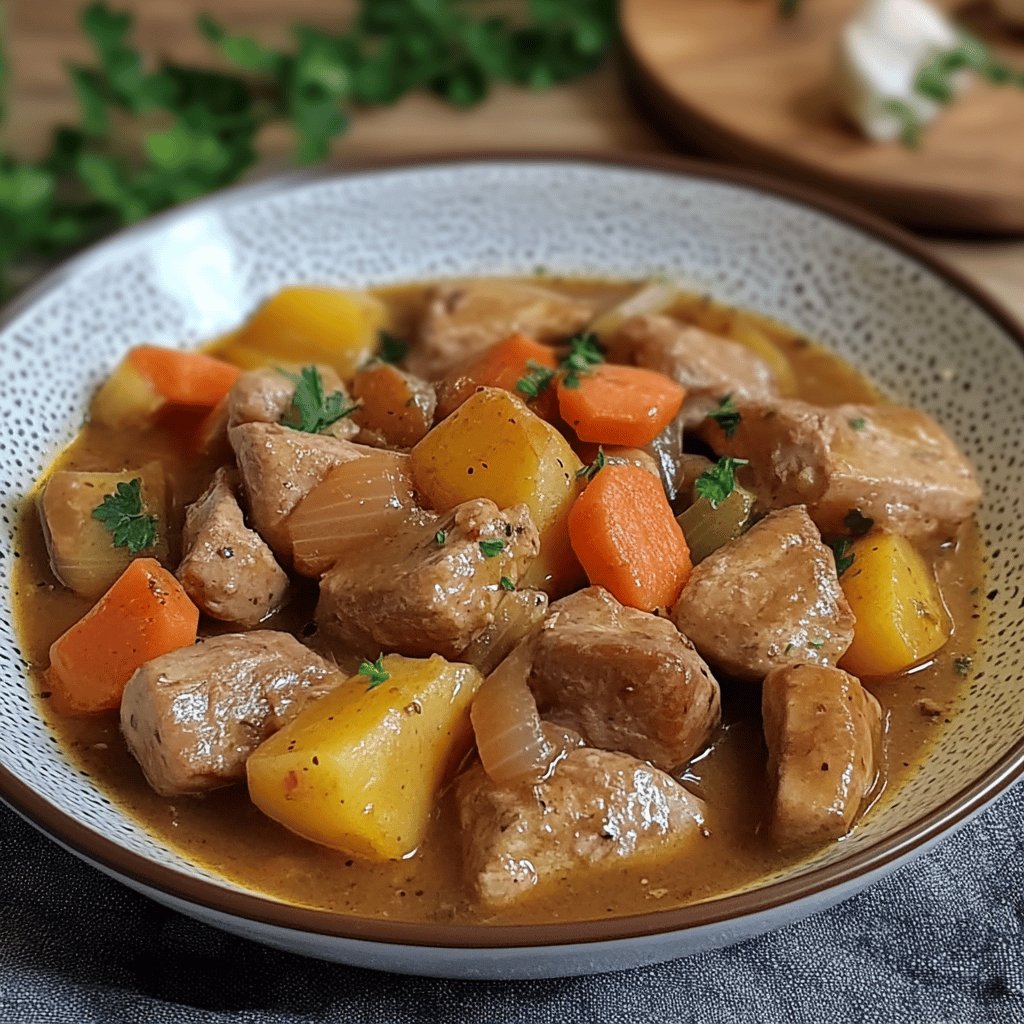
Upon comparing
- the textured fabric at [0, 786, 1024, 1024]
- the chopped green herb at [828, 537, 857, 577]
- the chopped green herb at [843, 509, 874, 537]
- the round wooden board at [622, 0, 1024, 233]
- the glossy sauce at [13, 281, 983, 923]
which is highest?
the round wooden board at [622, 0, 1024, 233]

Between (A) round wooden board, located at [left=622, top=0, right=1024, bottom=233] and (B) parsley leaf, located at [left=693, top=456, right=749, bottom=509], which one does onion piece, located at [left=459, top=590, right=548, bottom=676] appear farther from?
(A) round wooden board, located at [left=622, top=0, right=1024, bottom=233]

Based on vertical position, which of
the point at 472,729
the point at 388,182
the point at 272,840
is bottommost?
the point at 272,840

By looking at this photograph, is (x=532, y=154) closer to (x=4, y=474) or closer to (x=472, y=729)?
(x=4, y=474)

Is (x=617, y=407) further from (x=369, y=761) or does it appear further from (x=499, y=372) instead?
(x=369, y=761)

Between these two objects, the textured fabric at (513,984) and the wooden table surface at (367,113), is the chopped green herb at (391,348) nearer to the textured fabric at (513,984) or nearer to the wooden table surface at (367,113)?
the wooden table surface at (367,113)

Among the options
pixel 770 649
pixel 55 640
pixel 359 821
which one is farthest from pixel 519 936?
pixel 55 640

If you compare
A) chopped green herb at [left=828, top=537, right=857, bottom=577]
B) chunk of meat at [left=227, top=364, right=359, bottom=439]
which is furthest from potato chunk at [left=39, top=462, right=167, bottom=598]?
chopped green herb at [left=828, top=537, right=857, bottom=577]
